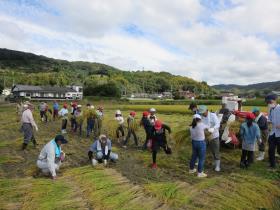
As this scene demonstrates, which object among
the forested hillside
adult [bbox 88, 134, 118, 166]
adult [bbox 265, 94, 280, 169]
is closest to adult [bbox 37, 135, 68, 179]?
adult [bbox 88, 134, 118, 166]

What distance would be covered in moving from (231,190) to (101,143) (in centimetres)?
397

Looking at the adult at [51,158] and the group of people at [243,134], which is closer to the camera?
the adult at [51,158]

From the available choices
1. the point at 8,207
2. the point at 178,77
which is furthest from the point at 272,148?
the point at 178,77

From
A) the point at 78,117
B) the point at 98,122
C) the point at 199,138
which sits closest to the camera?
the point at 199,138

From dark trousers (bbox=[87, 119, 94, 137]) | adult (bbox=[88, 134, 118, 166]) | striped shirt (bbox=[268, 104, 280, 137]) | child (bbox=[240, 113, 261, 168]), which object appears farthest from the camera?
dark trousers (bbox=[87, 119, 94, 137])

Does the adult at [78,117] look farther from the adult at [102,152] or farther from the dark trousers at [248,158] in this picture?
the dark trousers at [248,158]

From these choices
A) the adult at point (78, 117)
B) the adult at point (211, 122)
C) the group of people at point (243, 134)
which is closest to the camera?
the group of people at point (243, 134)

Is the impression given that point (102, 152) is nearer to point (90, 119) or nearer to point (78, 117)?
point (90, 119)

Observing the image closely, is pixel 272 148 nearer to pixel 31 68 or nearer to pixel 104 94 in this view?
pixel 104 94

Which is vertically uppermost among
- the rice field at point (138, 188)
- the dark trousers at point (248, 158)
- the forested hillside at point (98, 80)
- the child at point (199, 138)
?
the forested hillside at point (98, 80)

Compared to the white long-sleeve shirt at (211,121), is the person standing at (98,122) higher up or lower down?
lower down

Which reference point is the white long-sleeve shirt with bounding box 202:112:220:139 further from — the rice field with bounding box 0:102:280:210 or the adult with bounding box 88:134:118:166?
the adult with bounding box 88:134:118:166

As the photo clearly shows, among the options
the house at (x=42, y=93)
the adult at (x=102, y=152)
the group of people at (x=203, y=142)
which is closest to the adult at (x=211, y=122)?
the group of people at (x=203, y=142)

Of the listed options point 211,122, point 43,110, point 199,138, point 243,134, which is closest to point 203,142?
Answer: point 199,138
